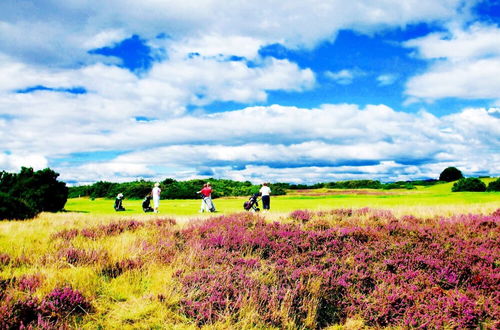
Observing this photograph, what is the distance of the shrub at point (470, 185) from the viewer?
52.3 m

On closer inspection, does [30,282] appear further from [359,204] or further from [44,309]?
[359,204]

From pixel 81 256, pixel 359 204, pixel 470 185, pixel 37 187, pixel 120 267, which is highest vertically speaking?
pixel 37 187

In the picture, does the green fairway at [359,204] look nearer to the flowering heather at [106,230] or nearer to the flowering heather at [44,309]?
the flowering heather at [106,230]

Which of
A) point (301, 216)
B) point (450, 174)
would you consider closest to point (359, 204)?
point (301, 216)

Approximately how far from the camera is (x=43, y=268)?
22.9 ft

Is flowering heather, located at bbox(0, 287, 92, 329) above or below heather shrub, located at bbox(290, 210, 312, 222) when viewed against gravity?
below

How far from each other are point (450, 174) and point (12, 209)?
91.7 meters

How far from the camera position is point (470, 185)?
2116 inches

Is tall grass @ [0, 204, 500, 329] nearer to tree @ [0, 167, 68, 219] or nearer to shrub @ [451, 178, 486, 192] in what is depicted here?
tree @ [0, 167, 68, 219]

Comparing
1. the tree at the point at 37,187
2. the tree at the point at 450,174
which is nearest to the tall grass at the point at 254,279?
the tree at the point at 37,187

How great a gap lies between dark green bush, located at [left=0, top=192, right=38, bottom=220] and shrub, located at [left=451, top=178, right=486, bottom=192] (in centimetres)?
5586

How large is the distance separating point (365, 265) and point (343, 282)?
1.18 meters

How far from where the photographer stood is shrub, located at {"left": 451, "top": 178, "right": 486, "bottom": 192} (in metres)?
52.3

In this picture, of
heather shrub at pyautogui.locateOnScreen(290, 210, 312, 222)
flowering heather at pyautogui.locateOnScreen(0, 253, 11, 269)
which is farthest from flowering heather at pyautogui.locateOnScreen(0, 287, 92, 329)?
heather shrub at pyautogui.locateOnScreen(290, 210, 312, 222)
